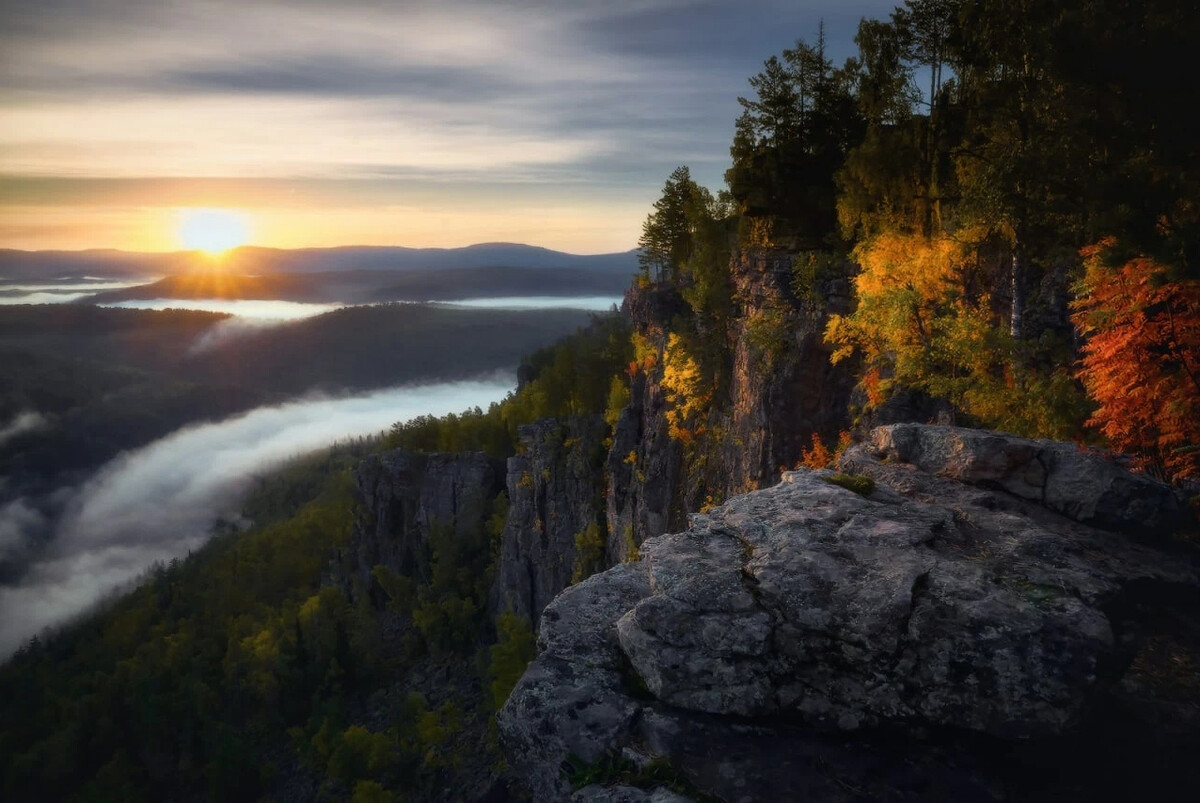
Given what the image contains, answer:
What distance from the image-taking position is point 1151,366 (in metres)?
15.8

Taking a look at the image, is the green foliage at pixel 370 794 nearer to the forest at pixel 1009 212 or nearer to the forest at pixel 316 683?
the forest at pixel 316 683

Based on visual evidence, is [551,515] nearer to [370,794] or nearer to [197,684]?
[370,794]

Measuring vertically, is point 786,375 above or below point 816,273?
below

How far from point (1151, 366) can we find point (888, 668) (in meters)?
10.9

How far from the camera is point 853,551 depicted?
12.0 m

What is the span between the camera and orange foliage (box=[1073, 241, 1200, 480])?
15.2m

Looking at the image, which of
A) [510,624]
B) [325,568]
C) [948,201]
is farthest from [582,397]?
[325,568]

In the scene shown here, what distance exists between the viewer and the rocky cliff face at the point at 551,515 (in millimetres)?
70188

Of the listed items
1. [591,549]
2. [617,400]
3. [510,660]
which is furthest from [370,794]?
[617,400]

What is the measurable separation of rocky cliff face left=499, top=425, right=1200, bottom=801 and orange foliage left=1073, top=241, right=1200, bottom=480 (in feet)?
10.8

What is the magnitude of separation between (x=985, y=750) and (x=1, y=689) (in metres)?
219

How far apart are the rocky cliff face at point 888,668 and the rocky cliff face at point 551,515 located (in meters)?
55.8

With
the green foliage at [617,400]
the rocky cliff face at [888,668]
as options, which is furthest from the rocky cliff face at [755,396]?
the rocky cliff face at [888,668]

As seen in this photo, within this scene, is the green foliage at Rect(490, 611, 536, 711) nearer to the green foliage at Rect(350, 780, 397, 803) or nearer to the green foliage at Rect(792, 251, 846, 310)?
the green foliage at Rect(350, 780, 397, 803)
